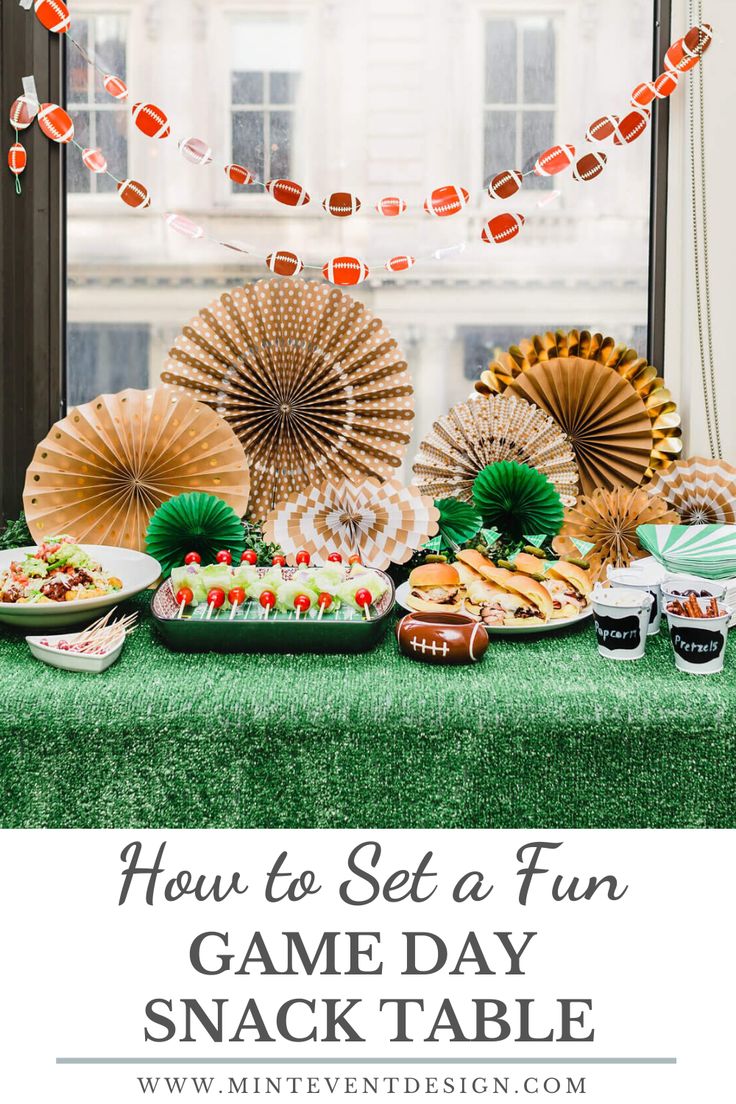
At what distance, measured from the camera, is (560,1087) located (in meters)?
0.85

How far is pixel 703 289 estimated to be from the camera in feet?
4.90

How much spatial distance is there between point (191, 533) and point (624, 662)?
625 millimetres

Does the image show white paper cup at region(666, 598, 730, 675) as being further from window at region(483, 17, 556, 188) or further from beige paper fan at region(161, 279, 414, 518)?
window at region(483, 17, 556, 188)

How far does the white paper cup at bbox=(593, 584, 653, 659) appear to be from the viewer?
1050mm

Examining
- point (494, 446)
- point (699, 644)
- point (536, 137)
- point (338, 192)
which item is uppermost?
point (536, 137)

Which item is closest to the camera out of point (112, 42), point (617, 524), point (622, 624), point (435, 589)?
point (622, 624)

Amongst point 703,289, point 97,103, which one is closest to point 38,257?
point 97,103

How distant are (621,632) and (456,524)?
39 cm

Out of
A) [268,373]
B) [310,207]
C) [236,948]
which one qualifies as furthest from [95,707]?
[310,207]

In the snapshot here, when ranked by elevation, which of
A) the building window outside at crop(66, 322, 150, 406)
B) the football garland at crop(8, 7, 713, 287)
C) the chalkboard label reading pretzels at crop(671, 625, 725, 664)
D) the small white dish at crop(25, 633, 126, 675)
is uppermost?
the football garland at crop(8, 7, 713, 287)

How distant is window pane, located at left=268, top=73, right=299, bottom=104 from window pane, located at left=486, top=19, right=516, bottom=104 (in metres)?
0.34

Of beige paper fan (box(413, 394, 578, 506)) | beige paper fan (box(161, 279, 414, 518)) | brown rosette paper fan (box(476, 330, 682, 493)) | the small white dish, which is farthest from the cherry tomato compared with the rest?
brown rosette paper fan (box(476, 330, 682, 493))

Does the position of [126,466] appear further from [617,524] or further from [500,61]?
[500,61]

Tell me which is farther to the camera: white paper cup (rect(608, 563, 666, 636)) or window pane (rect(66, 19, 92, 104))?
window pane (rect(66, 19, 92, 104))
